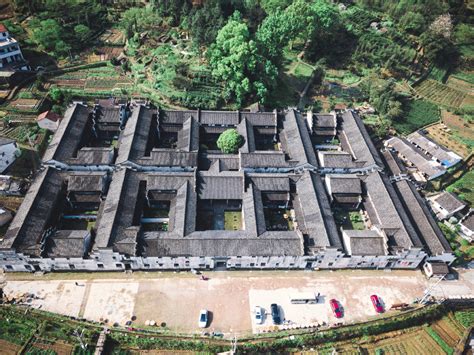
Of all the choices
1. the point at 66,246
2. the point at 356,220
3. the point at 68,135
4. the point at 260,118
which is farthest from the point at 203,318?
the point at 68,135

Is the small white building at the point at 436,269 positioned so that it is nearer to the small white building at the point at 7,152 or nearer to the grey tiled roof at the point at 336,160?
the grey tiled roof at the point at 336,160

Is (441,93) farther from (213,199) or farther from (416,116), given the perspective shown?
(213,199)

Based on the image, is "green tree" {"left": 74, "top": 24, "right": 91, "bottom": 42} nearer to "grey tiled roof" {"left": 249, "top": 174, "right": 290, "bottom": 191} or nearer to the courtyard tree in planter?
the courtyard tree in planter

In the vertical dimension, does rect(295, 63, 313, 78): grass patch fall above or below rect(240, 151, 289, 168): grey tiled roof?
above

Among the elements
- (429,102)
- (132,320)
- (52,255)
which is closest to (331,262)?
(132,320)

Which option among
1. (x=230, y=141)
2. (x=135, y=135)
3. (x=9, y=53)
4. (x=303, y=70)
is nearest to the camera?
(x=135, y=135)

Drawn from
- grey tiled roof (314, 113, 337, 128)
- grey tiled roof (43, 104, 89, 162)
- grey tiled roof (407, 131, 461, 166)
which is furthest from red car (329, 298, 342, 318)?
grey tiled roof (43, 104, 89, 162)

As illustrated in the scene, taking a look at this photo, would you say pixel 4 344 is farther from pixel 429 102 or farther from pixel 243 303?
pixel 429 102
